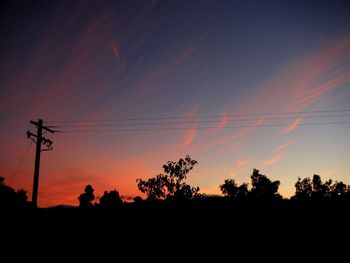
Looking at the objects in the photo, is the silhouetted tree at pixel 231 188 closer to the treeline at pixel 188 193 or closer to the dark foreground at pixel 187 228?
the treeline at pixel 188 193

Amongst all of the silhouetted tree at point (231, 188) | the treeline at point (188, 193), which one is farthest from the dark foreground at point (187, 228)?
the silhouetted tree at point (231, 188)

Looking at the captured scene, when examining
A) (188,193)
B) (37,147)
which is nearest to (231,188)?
(188,193)

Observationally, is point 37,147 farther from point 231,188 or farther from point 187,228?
point 231,188

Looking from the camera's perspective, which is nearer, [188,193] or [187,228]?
[187,228]

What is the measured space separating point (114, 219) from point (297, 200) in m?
8.86

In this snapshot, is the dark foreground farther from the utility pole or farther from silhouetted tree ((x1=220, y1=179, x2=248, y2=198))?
silhouetted tree ((x1=220, y1=179, x2=248, y2=198))

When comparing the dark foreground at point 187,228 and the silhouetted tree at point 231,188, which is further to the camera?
the silhouetted tree at point 231,188

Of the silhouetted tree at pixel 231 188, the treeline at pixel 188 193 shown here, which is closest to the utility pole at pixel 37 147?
the treeline at pixel 188 193

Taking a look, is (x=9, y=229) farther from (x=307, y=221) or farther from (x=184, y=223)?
(x=307, y=221)

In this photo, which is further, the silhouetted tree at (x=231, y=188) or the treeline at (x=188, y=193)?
the silhouetted tree at (x=231, y=188)

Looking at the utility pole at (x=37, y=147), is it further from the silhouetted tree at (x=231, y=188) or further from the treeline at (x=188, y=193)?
the silhouetted tree at (x=231, y=188)

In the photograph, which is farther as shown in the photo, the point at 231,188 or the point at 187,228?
the point at 231,188

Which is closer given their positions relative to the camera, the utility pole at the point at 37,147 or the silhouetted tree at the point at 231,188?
the utility pole at the point at 37,147

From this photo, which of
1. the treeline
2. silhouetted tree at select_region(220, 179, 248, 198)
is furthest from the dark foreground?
silhouetted tree at select_region(220, 179, 248, 198)
